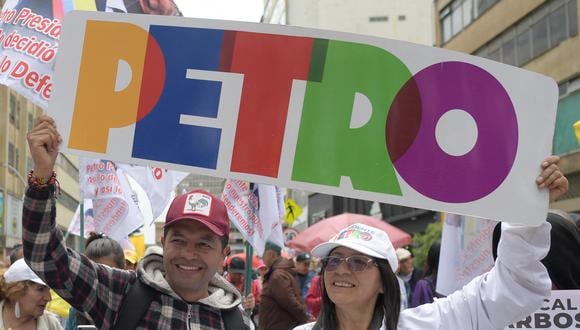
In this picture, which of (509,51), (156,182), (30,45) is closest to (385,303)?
(30,45)

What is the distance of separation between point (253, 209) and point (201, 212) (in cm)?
410

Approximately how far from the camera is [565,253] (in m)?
3.53

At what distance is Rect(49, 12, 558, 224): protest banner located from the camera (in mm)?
3096

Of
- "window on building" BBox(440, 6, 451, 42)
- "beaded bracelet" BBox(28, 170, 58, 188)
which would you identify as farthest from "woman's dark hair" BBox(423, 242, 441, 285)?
"window on building" BBox(440, 6, 451, 42)

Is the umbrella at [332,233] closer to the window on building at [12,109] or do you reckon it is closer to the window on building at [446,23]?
the window on building at [446,23]

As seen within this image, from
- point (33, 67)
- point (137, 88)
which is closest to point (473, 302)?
point (137, 88)

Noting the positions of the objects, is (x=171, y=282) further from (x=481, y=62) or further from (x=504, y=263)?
(x=481, y=62)

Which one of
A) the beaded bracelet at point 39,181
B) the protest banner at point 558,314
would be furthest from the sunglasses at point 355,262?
the beaded bracelet at point 39,181

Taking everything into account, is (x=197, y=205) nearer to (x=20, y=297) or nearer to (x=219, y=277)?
(x=219, y=277)

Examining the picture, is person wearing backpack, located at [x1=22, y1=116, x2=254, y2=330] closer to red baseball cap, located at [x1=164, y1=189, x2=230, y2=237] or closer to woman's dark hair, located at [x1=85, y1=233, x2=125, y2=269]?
red baseball cap, located at [x1=164, y1=189, x2=230, y2=237]

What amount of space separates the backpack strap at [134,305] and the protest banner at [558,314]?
6.24 ft

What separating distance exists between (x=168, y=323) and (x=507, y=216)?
1435 mm

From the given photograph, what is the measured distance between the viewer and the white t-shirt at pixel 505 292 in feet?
9.39

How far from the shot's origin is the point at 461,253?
590cm
